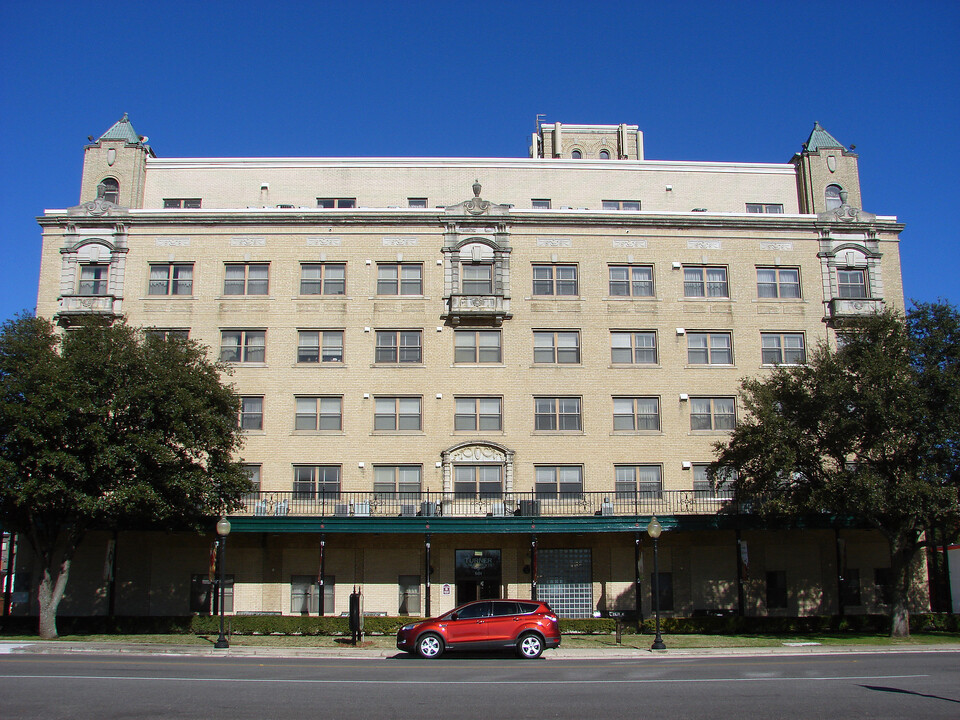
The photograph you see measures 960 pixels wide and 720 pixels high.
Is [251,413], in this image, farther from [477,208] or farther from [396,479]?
[477,208]

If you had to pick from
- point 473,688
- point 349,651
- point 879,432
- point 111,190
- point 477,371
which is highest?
point 111,190

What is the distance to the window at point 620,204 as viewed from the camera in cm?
4388

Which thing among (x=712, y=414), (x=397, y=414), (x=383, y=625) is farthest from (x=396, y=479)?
(x=712, y=414)

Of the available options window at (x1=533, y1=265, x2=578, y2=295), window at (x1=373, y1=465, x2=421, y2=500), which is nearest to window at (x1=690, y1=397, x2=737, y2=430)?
window at (x1=533, y1=265, x2=578, y2=295)

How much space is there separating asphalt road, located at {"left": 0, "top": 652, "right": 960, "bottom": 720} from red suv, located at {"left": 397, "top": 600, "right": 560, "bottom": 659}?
72 centimetres

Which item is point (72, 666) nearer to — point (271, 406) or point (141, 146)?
point (271, 406)

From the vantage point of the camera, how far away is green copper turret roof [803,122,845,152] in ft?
144

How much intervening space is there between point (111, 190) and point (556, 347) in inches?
899

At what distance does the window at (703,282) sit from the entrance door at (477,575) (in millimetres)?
14895

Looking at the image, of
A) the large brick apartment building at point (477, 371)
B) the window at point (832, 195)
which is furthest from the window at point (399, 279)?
the window at point (832, 195)

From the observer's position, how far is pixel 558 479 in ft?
121

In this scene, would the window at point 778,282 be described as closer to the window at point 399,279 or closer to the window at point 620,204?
the window at point 620,204

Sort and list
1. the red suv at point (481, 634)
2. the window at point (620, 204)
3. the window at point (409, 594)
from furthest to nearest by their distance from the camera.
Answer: the window at point (620, 204) → the window at point (409, 594) → the red suv at point (481, 634)

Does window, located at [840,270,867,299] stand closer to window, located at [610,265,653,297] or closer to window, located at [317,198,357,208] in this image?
window, located at [610,265,653,297]
